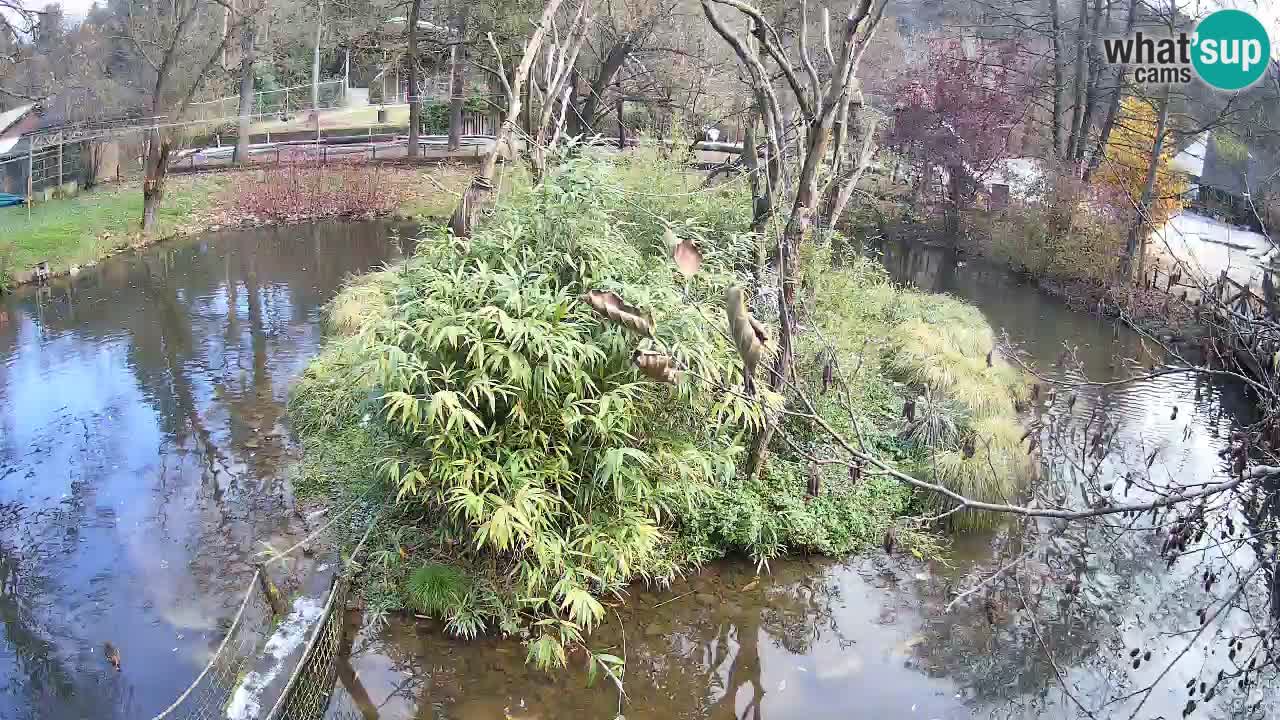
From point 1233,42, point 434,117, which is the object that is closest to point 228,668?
point 1233,42

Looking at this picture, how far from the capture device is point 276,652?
207 inches

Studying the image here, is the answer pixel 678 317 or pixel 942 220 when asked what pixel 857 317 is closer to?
pixel 678 317

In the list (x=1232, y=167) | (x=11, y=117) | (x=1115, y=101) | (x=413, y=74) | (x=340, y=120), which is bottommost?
(x=1232, y=167)

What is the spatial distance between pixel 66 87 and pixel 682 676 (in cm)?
2058

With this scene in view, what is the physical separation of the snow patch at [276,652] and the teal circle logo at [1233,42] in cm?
677

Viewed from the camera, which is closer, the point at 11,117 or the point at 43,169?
the point at 11,117

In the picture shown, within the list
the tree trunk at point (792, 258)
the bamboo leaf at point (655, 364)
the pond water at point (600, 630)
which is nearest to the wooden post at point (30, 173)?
the pond water at point (600, 630)

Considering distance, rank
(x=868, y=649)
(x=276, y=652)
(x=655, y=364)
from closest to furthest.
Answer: (x=655, y=364), (x=276, y=652), (x=868, y=649)

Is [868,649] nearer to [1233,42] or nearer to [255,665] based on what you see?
[255,665]

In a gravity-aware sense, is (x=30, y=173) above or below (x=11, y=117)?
below


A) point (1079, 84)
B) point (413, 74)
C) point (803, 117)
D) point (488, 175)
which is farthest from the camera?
point (413, 74)

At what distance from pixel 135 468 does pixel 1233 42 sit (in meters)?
9.11

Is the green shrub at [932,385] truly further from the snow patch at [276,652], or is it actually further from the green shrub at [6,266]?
Answer: the green shrub at [6,266]

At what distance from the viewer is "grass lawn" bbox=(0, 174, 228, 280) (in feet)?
44.2
